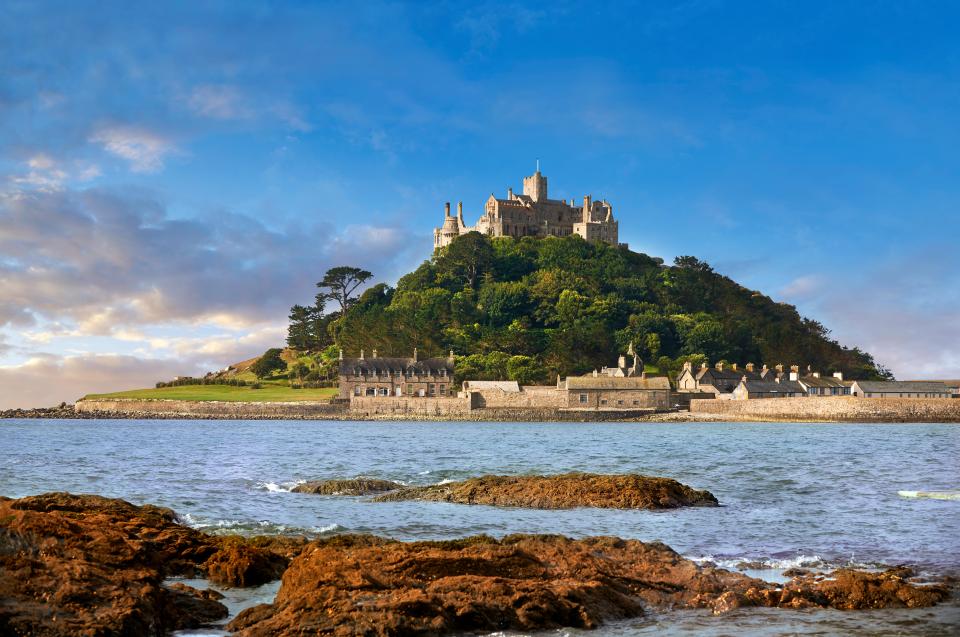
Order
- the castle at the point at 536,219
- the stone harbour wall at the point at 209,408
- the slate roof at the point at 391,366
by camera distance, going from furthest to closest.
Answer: the castle at the point at 536,219 → the slate roof at the point at 391,366 → the stone harbour wall at the point at 209,408

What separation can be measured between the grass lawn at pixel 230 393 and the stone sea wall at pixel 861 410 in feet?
135

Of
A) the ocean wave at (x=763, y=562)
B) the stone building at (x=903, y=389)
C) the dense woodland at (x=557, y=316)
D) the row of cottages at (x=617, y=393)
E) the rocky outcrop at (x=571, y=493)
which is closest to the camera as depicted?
the ocean wave at (x=763, y=562)

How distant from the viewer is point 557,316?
116 meters

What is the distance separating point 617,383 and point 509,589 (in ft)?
257

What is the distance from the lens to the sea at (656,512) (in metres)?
11.8

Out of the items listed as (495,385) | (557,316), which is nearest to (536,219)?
(557,316)

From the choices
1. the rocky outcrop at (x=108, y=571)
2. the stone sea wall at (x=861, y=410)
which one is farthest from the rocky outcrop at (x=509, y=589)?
the stone sea wall at (x=861, y=410)

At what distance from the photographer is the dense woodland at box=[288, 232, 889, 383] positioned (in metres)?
109

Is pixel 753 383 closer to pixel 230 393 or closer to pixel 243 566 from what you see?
pixel 230 393

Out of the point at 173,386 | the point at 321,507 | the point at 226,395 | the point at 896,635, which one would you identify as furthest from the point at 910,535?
the point at 173,386

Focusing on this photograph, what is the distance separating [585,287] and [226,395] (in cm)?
4528

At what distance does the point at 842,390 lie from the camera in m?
96.2

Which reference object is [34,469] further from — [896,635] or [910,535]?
[896,635]

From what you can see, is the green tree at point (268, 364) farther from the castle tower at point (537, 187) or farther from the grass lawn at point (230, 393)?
the castle tower at point (537, 187)
